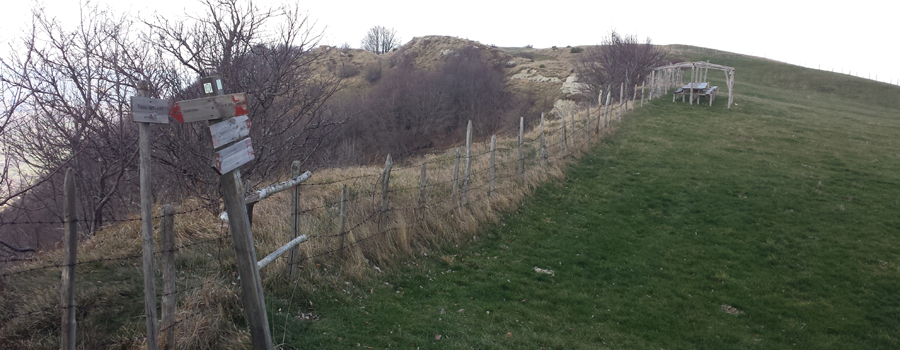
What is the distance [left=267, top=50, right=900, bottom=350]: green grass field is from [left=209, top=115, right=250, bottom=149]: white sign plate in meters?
2.27

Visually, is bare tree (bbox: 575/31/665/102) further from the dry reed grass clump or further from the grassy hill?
the dry reed grass clump

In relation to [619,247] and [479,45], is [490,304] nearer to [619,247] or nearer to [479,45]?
[619,247]

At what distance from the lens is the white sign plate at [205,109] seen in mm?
3199

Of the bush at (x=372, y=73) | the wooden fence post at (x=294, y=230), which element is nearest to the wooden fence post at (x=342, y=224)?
the wooden fence post at (x=294, y=230)

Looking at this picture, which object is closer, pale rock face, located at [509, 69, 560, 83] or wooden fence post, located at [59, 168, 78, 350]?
wooden fence post, located at [59, 168, 78, 350]

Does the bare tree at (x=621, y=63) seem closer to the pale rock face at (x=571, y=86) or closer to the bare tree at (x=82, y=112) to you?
the pale rock face at (x=571, y=86)

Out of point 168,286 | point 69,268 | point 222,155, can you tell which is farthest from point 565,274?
point 69,268

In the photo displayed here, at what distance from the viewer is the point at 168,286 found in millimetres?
3895

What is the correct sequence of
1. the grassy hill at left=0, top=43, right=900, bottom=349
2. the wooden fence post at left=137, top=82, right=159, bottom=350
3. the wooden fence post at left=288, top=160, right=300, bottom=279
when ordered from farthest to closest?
1. the wooden fence post at left=288, top=160, right=300, bottom=279
2. the grassy hill at left=0, top=43, right=900, bottom=349
3. the wooden fence post at left=137, top=82, right=159, bottom=350

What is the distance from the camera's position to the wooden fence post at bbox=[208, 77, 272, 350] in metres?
3.43

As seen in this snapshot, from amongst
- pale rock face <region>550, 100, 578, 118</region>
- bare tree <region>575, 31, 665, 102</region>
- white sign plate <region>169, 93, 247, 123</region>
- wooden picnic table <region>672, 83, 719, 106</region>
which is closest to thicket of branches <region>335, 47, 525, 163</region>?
pale rock face <region>550, 100, 578, 118</region>

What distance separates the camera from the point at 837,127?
2211 cm

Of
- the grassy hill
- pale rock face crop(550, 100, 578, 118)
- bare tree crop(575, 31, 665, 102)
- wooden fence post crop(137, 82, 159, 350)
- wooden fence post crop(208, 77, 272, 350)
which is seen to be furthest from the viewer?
bare tree crop(575, 31, 665, 102)

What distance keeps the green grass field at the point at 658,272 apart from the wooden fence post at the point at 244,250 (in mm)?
676
